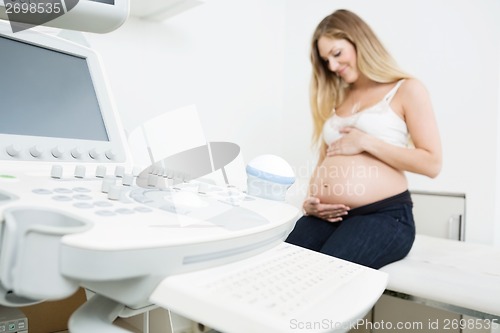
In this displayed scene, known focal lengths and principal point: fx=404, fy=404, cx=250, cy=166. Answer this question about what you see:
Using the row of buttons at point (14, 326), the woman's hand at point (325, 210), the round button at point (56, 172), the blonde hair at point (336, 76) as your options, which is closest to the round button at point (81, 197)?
the round button at point (56, 172)

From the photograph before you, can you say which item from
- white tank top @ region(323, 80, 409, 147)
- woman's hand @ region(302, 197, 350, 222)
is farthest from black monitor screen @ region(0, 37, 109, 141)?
white tank top @ region(323, 80, 409, 147)

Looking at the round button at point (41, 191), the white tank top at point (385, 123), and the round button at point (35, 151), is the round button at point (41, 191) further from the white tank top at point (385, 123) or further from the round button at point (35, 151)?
the white tank top at point (385, 123)

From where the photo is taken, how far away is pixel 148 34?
1.58 m

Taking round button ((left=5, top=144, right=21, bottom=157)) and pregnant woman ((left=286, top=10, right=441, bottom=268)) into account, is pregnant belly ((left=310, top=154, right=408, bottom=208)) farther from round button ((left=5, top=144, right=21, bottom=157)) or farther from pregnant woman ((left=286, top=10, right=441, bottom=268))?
round button ((left=5, top=144, right=21, bottom=157))

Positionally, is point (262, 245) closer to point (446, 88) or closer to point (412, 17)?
point (446, 88)

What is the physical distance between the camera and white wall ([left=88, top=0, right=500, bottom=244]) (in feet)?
5.16

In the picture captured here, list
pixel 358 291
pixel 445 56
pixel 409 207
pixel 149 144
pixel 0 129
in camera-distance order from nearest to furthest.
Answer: pixel 358 291
pixel 0 129
pixel 409 207
pixel 149 144
pixel 445 56

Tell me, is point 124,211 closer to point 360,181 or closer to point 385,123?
point 360,181

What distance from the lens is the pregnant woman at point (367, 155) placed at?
1227mm

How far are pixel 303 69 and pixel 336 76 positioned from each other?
1.80 ft

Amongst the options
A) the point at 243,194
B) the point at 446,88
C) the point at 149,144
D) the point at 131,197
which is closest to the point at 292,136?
the point at 446,88

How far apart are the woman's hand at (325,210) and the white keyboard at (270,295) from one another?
0.85m

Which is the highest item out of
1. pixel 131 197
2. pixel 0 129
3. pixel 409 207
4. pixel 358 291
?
pixel 0 129

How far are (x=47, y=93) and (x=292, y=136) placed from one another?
1.68 m
